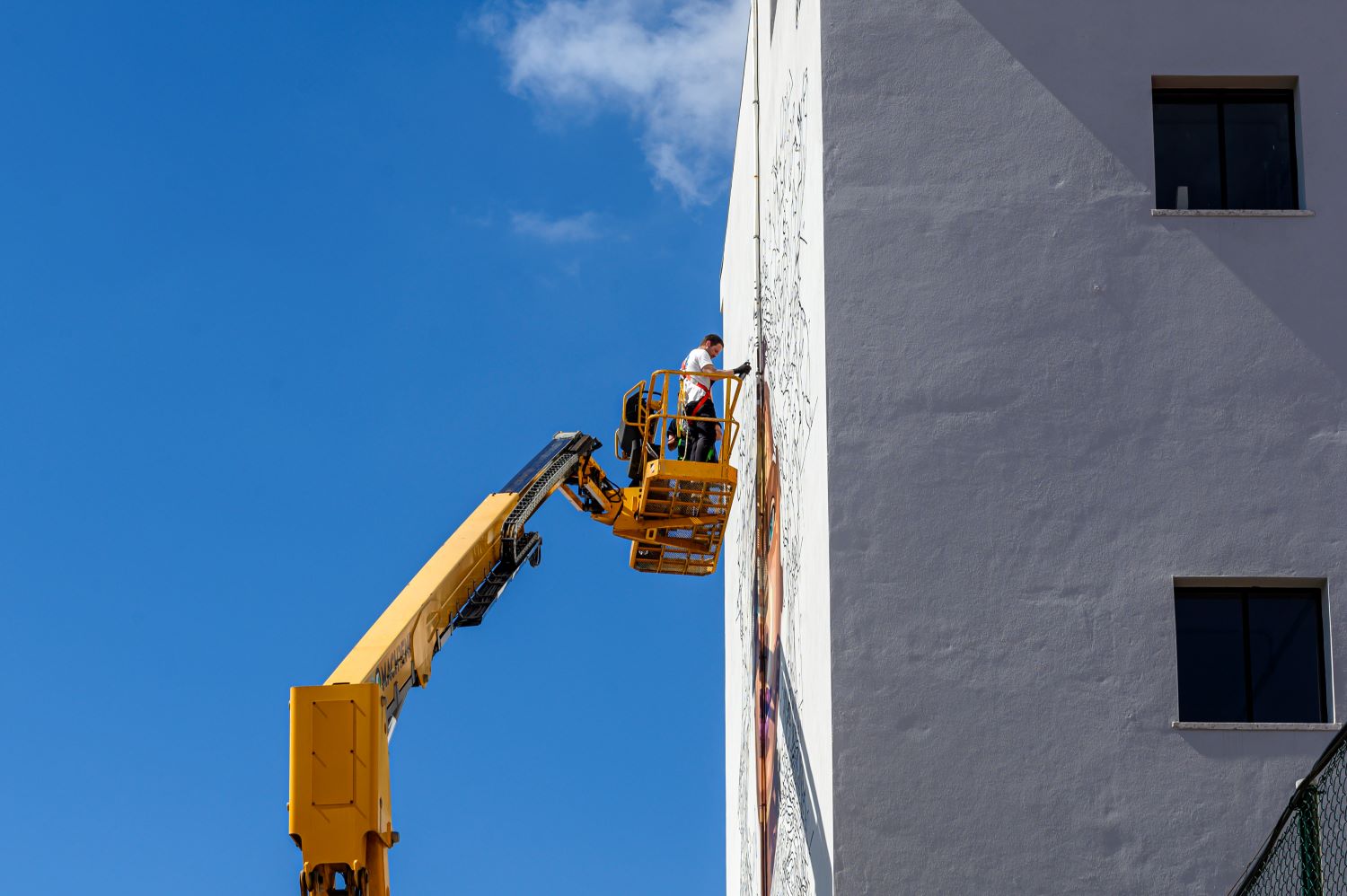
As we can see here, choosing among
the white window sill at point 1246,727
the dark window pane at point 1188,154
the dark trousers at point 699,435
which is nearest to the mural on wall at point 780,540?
the dark trousers at point 699,435

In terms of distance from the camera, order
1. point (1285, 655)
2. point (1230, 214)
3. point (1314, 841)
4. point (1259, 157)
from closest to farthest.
A: point (1314, 841)
point (1285, 655)
point (1230, 214)
point (1259, 157)

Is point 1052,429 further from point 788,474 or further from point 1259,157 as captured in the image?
point 788,474

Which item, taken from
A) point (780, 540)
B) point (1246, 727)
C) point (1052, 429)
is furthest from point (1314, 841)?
point (780, 540)

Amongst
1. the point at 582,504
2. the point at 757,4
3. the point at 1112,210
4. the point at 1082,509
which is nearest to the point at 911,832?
the point at 1082,509

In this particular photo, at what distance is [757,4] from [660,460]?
8566 millimetres

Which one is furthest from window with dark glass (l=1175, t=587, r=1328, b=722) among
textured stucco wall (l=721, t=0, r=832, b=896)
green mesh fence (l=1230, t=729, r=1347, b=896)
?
textured stucco wall (l=721, t=0, r=832, b=896)

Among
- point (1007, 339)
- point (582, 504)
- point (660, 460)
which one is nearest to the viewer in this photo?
point (1007, 339)

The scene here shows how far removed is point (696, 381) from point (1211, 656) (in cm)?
1110

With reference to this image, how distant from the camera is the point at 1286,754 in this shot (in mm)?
20750

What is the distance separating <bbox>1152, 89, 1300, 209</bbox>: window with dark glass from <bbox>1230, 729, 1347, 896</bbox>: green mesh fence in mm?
7921

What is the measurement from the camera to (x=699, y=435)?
30.0 m

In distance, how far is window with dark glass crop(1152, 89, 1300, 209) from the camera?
74.6ft

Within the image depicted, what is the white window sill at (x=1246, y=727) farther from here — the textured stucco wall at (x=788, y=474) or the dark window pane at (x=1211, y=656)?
the textured stucco wall at (x=788, y=474)

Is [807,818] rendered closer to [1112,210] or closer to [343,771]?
[343,771]
